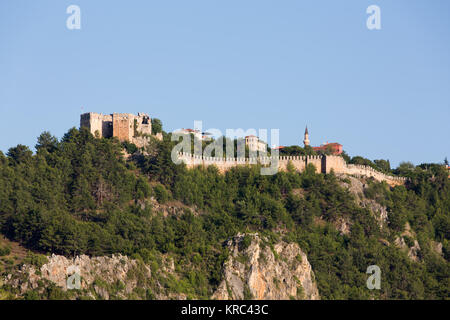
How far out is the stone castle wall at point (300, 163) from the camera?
10050 centimetres

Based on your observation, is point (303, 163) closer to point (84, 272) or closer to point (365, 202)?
point (365, 202)

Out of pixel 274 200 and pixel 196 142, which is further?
pixel 196 142

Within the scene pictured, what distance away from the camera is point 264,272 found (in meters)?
86.4

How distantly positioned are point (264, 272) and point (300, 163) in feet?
64.3

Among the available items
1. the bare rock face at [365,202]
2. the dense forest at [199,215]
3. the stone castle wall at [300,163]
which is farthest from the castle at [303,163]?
the bare rock face at [365,202]

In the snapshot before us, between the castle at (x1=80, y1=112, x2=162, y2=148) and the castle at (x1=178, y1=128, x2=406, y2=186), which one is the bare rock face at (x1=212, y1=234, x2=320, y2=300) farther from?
the castle at (x1=80, y1=112, x2=162, y2=148)

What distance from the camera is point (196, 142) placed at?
10481 cm

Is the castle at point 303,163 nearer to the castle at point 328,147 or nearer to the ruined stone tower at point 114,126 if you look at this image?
the ruined stone tower at point 114,126

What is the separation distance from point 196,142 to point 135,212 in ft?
53.4

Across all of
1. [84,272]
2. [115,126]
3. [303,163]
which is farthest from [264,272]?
[115,126]
